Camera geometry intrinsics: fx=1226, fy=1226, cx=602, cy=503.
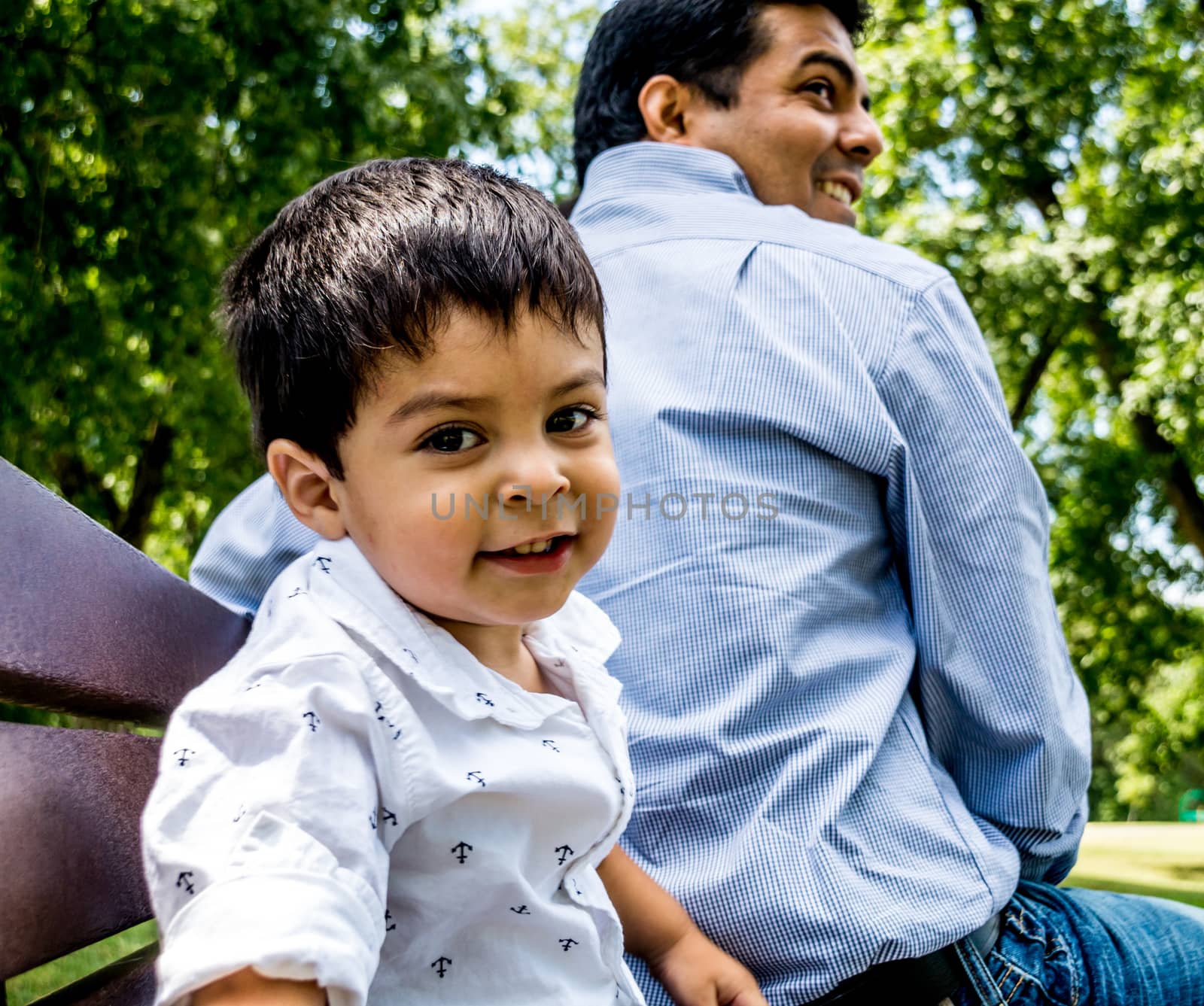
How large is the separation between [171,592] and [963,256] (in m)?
12.0

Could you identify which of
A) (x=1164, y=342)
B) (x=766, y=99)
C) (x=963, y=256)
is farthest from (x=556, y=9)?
(x=766, y=99)

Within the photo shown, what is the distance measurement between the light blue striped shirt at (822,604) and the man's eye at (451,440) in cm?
64

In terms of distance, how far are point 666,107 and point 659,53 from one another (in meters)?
0.14

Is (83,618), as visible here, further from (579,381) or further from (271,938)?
(579,381)

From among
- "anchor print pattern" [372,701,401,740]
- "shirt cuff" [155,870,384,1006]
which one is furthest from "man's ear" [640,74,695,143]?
"shirt cuff" [155,870,384,1006]

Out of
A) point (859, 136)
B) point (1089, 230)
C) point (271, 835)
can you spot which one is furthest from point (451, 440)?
point (1089, 230)

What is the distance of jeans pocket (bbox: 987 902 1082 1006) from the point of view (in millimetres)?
1719

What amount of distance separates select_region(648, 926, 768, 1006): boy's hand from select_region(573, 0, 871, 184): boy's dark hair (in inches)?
70.0

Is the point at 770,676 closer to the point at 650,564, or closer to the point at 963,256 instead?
Result: the point at 650,564

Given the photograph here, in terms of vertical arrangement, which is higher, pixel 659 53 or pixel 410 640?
pixel 659 53

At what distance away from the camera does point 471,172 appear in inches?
55.2

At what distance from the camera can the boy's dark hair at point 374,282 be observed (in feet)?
3.96

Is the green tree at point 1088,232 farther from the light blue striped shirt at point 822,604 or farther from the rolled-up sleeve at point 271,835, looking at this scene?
the rolled-up sleeve at point 271,835

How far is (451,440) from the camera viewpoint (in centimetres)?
120
